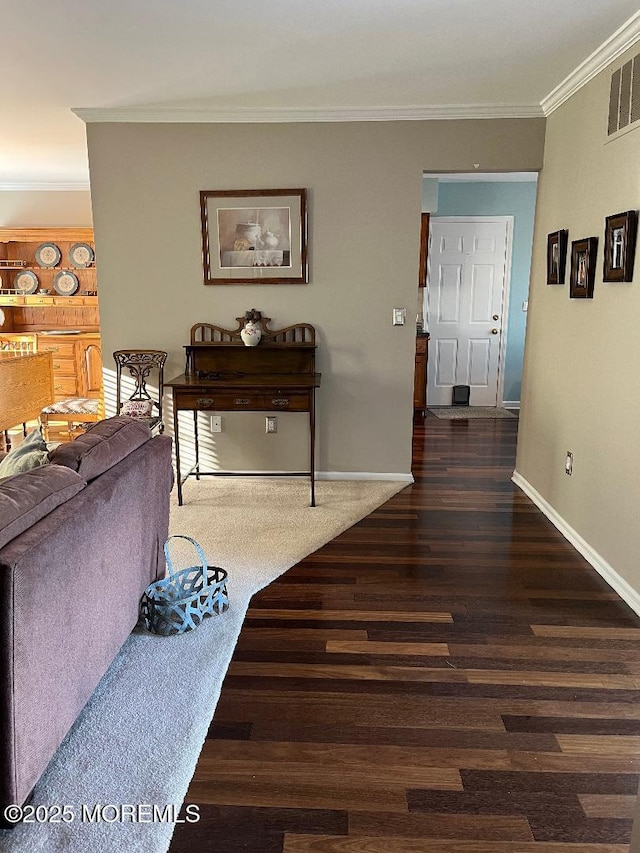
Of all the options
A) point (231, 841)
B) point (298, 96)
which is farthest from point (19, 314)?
point (231, 841)

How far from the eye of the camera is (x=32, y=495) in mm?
1735

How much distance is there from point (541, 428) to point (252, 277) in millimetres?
2205

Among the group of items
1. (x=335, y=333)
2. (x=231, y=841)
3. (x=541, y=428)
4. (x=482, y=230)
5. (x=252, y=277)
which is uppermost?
(x=482, y=230)

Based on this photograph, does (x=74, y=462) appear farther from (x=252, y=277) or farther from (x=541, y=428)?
(x=541, y=428)

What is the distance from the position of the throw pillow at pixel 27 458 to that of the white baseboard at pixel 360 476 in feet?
8.15

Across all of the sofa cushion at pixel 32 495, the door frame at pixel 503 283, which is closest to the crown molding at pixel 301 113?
the door frame at pixel 503 283

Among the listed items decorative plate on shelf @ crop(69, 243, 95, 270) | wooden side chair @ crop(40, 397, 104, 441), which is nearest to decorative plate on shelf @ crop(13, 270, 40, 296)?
decorative plate on shelf @ crop(69, 243, 95, 270)

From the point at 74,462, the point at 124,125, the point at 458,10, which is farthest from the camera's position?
the point at 124,125

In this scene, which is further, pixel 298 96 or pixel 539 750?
pixel 298 96

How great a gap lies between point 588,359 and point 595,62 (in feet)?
4.95

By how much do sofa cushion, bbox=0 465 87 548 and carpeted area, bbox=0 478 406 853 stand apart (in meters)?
0.73

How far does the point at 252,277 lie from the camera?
4.36 m

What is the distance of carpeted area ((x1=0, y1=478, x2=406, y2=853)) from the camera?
159cm

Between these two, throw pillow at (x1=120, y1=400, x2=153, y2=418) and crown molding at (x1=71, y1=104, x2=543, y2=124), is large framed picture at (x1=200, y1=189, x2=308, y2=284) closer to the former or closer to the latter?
crown molding at (x1=71, y1=104, x2=543, y2=124)
